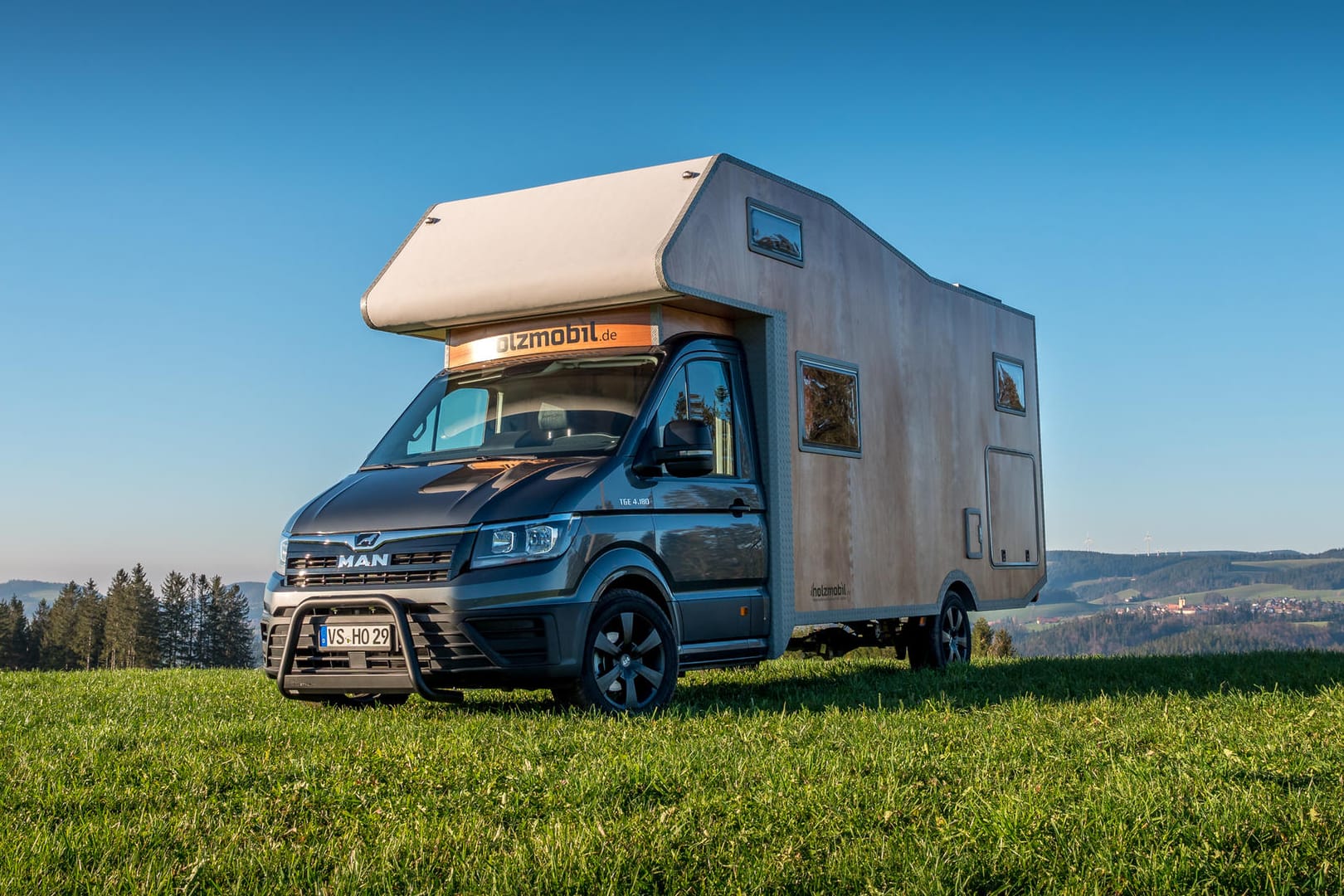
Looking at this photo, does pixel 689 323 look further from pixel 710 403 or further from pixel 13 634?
pixel 13 634

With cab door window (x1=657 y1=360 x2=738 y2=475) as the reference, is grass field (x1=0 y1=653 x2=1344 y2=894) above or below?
below

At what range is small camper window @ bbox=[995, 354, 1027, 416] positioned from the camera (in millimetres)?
14492

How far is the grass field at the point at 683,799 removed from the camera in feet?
13.9

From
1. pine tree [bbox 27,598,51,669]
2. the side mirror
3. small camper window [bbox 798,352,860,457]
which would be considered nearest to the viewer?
the side mirror

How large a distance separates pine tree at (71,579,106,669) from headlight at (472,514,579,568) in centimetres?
8458

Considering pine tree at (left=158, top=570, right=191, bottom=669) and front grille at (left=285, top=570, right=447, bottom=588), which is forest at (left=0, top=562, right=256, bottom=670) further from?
front grille at (left=285, top=570, right=447, bottom=588)

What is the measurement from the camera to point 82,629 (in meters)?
86.2

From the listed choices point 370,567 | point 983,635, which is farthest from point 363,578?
point 983,635

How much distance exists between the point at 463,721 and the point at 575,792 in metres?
2.58

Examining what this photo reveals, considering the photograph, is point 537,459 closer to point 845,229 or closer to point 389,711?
point 389,711

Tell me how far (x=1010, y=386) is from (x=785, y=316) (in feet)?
16.9

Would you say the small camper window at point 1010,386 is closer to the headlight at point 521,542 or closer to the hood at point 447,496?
the hood at point 447,496

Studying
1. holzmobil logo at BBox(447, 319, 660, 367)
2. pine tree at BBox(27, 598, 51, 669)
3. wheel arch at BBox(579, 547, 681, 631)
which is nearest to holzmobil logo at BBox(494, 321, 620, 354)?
holzmobil logo at BBox(447, 319, 660, 367)

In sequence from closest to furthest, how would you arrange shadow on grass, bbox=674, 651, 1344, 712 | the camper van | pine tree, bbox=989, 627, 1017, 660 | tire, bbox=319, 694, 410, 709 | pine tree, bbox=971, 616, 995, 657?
1. the camper van
2. tire, bbox=319, 694, 410, 709
3. shadow on grass, bbox=674, 651, 1344, 712
4. pine tree, bbox=989, 627, 1017, 660
5. pine tree, bbox=971, 616, 995, 657
